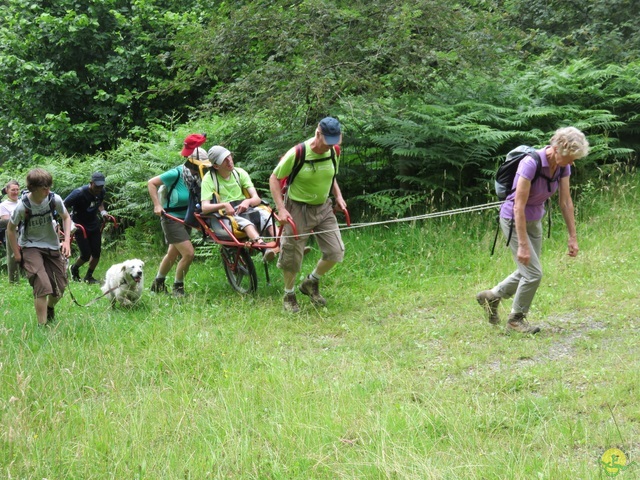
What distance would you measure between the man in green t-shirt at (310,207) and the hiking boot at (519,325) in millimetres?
2080

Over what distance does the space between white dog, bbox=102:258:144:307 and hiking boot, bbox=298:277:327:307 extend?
1.89 metres

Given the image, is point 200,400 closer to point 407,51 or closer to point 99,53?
point 407,51

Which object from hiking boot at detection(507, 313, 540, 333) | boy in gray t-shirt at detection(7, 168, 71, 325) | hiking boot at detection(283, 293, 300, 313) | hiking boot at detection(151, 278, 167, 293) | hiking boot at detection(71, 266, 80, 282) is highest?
boy in gray t-shirt at detection(7, 168, 71, 325)

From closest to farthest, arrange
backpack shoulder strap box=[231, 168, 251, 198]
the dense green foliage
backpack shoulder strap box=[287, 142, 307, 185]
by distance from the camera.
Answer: backpack shoulder strap box=[287, 142, 307, 185] < backpack shoulder strap box=[231, 168, 251, 198] < the dense green foliage

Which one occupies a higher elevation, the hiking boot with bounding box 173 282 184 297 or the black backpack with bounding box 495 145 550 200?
the black backpack with bounding box 495 145 550 200

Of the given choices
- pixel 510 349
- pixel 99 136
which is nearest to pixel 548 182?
pixel 510 349

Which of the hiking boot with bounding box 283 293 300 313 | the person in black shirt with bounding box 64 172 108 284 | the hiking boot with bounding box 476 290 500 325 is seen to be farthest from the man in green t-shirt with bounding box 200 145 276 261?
the person in black shirt with bounding box 64 172 108 284

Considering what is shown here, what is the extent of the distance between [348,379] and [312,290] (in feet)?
8.56

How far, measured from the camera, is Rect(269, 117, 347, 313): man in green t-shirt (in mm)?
7113

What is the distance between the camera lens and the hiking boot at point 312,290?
25.8 feet

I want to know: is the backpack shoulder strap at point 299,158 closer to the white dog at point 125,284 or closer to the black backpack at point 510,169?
the black backpack at point 510,169

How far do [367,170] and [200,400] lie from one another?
6746 millimetres

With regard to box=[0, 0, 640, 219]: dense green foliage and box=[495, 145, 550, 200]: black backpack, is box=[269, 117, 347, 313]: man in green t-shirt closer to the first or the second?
box=[495, 145, 550, 200]: black backpack

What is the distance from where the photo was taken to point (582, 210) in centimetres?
991
